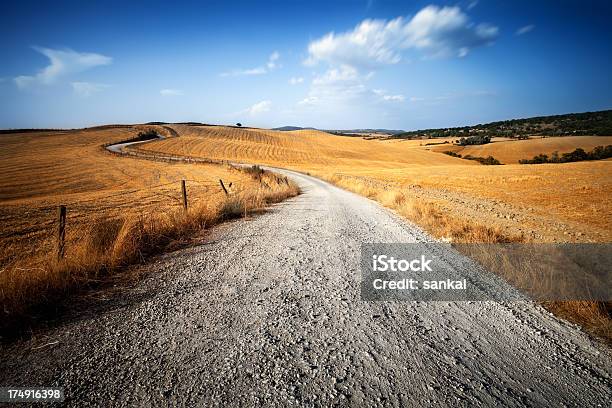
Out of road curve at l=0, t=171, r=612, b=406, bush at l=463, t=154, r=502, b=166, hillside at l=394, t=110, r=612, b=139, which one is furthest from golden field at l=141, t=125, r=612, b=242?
hillside at l=394, t=110, r=612, b=139

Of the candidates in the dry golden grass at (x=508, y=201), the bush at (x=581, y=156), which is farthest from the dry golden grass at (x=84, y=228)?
the bush at (x=581, y=156)

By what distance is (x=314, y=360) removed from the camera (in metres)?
3.08

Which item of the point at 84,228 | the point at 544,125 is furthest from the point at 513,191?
the point at 544,125

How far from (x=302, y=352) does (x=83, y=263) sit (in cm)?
454

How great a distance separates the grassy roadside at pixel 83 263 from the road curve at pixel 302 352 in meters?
0.75

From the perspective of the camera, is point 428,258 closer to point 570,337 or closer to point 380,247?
point 380,247

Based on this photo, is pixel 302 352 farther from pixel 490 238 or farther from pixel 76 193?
pixel 76 193

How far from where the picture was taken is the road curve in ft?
8.70

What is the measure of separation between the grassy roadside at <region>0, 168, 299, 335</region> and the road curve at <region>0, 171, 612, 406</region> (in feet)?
2.45

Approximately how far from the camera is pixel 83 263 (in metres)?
5.18

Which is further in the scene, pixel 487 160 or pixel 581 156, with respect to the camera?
pixel 487 160

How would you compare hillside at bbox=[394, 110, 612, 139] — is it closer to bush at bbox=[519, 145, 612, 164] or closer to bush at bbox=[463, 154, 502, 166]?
bush at bbox=[463, 154, 502, 166]

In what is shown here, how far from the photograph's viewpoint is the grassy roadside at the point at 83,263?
397 centimetres

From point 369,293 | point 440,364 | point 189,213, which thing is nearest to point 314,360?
point 440,364
